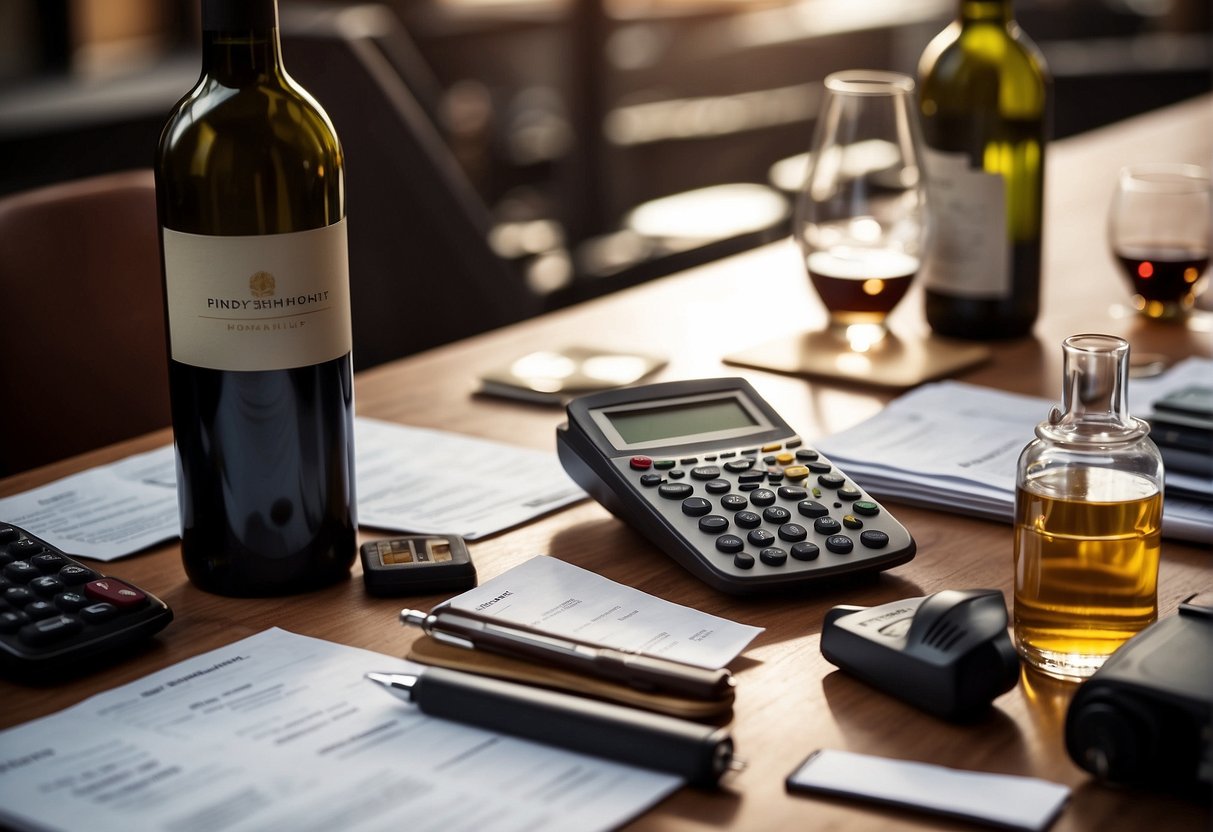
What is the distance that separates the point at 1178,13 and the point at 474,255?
4993 millimetres

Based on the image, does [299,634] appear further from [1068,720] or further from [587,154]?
[587,154]

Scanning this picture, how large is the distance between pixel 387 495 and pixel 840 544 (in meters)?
0.33

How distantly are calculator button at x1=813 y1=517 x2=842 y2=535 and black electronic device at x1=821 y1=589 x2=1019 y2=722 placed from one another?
0.12 m

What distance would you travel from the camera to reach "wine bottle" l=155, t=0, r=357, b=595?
0.77 m

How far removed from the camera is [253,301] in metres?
0.77

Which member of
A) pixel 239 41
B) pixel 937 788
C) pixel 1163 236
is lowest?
pixel 937 788

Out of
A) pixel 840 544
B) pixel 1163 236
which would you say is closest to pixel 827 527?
pixel 840 544

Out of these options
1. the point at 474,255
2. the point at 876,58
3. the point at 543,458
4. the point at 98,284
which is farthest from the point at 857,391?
the point at 876,58

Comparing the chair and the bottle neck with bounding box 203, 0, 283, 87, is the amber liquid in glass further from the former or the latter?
the chair

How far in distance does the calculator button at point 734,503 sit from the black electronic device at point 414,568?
15 centimetres

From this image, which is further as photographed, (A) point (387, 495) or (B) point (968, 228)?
(B) point (968, 228)

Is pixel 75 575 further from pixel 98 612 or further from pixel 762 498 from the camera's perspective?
pixel 762 498

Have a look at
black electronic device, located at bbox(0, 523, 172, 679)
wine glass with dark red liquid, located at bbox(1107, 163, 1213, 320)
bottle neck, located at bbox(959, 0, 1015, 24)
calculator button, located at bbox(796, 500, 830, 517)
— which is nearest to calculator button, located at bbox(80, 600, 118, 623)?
black electronic device, located at bbox(0, 523, 172, 679)

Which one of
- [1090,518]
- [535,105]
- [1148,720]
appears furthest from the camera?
[535,105]
